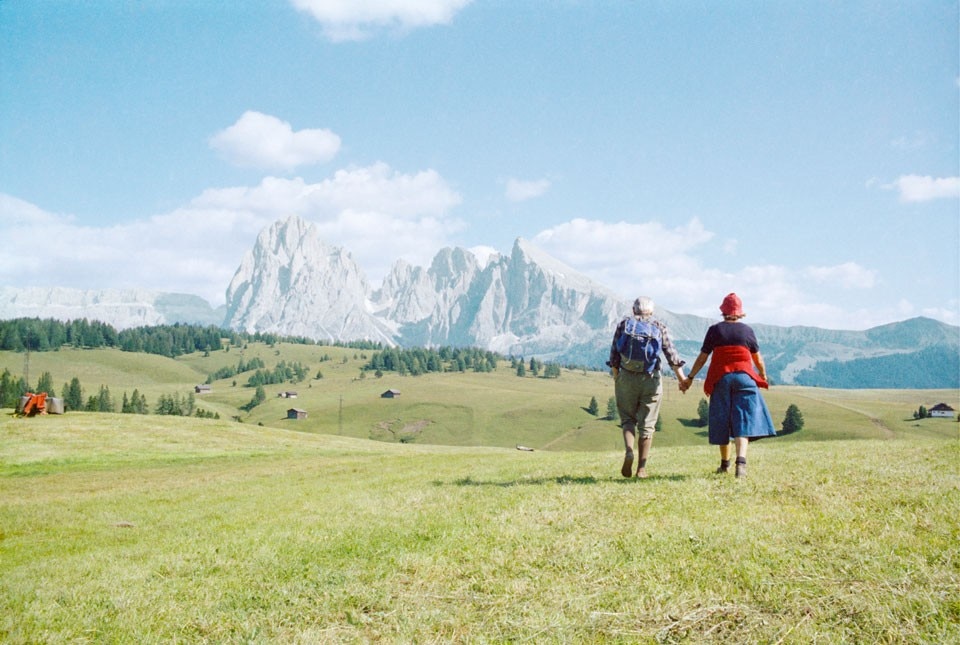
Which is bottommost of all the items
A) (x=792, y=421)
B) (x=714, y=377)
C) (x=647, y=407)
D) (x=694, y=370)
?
(x=792, y=421)

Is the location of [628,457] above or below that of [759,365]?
below

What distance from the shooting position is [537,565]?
7.18m

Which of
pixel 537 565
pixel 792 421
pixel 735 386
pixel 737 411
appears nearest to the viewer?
pixel 537 565

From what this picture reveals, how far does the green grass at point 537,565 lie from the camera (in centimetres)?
548

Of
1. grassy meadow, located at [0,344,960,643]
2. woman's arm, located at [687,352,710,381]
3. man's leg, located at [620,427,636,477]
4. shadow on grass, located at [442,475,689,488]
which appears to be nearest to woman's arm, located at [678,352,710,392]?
woman's arm, located at [687,352,710,381]

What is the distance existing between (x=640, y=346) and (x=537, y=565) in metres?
7.30

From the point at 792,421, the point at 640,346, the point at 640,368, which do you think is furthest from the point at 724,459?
the point at 792,421

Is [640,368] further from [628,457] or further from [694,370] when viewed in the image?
[628,457]

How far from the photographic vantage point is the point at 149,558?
947cm

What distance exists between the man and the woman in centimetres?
94

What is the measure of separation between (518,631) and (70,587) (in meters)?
6.28

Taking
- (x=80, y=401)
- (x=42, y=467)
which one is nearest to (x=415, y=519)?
Answer: (x=42, y=467)

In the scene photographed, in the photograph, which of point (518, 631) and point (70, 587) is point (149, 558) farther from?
point (518, 631)

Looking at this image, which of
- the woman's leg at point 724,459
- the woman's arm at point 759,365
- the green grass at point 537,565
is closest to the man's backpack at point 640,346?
the woman's arm at point 759,365
